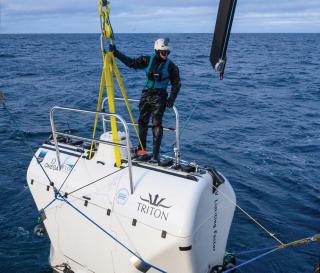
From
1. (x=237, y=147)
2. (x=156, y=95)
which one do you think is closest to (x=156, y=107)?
(x=156, y=95)

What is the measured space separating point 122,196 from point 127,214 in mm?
292

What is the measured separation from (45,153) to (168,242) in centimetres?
313

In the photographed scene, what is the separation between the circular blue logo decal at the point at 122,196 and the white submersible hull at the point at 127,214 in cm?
1

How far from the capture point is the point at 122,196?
5.76m

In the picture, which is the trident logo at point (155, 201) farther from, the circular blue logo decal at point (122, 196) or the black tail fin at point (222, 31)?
the black tail fin at point (222, 31)

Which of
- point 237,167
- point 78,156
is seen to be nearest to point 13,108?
point 237,167

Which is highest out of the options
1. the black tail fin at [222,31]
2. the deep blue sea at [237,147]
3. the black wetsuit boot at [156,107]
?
the black tail fin at [222,31]

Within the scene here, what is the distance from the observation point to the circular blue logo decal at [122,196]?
5.70m

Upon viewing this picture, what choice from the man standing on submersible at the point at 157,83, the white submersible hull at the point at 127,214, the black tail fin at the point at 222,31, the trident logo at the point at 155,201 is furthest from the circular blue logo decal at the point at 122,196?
the black tail fin at the point at 222,31

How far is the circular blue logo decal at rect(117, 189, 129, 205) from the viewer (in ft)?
18.7

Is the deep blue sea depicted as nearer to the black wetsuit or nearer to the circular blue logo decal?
the circular blue logo decal

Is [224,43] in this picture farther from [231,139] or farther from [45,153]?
[231,139]

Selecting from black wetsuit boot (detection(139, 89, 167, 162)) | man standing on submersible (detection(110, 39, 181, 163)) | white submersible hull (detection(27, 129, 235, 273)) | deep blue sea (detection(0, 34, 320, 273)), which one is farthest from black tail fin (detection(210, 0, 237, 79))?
deep blue sea (detection(0, 34, 320, 273))

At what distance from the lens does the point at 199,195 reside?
530 centimetres
